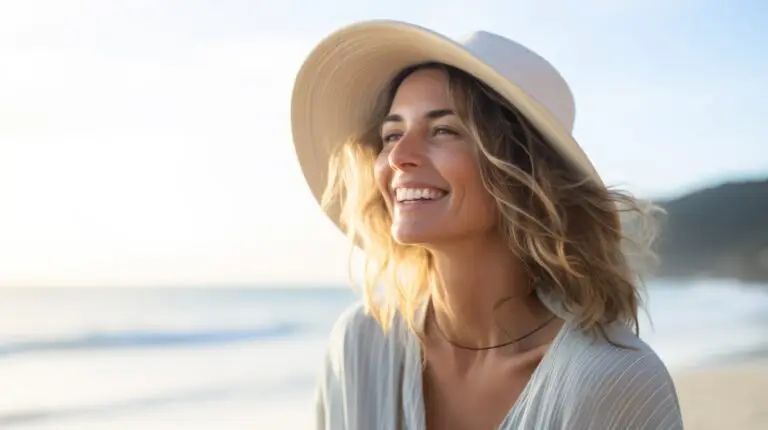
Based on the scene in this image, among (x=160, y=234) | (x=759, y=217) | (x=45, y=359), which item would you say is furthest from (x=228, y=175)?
(x=759, y=217)

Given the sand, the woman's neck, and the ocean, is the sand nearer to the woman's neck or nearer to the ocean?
the ocean

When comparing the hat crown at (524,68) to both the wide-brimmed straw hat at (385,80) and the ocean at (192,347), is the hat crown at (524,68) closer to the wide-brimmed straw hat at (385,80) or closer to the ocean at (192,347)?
the wide-brimmed straw hat at (385,80)

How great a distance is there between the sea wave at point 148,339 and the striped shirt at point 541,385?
7.36 meters

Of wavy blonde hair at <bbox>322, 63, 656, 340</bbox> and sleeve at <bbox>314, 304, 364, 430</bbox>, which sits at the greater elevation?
wavy blonde hair at <bbox>322, 63, 656, 340</bbox>

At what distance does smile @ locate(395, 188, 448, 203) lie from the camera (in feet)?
6.46

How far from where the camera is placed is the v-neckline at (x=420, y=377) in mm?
1955

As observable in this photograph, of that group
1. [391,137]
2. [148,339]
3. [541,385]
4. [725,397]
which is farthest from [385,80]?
[148,339]

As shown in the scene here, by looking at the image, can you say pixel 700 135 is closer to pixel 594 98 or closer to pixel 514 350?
pixel 594 98

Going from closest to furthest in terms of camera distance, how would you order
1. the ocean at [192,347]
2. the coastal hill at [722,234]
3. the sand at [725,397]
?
1. the sand at [725,397]
2. the ocean at [192,347]
3. the coastal hill at [722,234]

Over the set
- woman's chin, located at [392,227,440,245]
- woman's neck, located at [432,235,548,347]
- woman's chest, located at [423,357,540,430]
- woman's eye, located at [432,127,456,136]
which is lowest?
woman's chest, located at [423,357,540,430]

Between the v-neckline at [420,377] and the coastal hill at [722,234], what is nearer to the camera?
the v-neckline at [420,377]

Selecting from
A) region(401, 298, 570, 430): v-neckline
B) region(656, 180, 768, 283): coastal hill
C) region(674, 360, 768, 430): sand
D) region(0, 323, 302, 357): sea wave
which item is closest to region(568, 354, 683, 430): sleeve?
region(401, 298, 570, 430): v-neckline

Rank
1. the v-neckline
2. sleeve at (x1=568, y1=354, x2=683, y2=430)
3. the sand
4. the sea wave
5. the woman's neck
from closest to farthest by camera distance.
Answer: sleeve at (x1=568, y1=354, x2=683, y2=430), the v-neckline, the woman's neck, the sand, the sea wave

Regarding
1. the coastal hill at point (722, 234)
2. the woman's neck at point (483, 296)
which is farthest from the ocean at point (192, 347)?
the woman's neck at point (483, 296)
